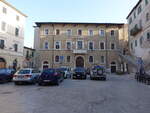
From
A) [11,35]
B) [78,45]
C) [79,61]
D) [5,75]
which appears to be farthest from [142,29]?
[11,35]

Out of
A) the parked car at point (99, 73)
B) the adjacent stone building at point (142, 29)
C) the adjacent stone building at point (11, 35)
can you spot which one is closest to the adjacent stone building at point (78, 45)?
the adjacent stone building at point (11, 35)

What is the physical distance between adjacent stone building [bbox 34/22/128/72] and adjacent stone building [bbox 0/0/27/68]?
16.4 ft

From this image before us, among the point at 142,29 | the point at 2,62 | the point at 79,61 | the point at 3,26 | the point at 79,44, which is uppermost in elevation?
the point at 3,26

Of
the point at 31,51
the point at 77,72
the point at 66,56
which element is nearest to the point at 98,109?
the point at 77,72

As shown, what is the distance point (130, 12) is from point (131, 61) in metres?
11.8

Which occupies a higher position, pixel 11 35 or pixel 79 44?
pixel 11 35

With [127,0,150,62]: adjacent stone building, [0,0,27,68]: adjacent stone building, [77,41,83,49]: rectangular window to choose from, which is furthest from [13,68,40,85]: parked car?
[77,41,83,49]: rectangular window

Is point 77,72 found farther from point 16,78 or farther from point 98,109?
point 98,109

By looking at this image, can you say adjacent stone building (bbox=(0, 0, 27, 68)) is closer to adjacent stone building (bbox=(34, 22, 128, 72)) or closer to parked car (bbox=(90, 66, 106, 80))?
adjacent stone building (bbox=(34, 22, 128, 72))

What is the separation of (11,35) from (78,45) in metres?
14.8

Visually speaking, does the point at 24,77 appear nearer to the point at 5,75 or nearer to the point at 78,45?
the point at 5,75

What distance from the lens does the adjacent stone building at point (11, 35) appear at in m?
24.9

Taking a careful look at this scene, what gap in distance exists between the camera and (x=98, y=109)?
582 centimetres

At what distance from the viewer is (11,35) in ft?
88.7
